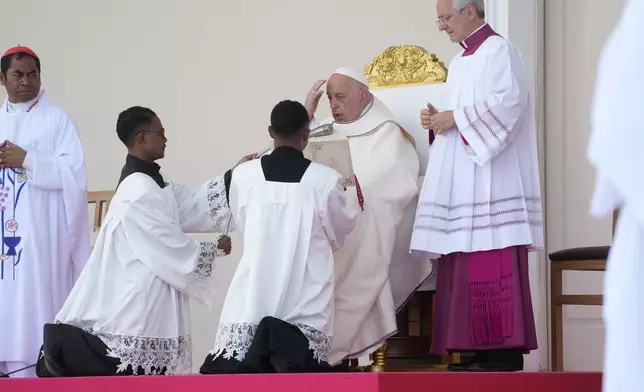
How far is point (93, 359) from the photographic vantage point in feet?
15.1

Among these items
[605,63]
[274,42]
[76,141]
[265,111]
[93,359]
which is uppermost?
[274,42]

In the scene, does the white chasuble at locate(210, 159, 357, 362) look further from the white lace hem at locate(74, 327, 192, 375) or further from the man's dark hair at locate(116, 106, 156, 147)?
the man's dark hair at locate(116, 106, 156, 147)

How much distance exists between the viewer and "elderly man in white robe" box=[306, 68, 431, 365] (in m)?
5.18

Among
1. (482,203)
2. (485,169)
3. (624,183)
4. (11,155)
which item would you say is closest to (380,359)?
(482,203)

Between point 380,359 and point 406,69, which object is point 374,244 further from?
point 406,69

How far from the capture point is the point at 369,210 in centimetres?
534

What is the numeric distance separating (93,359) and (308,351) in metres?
0.90

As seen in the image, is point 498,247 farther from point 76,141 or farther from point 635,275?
point 635,275

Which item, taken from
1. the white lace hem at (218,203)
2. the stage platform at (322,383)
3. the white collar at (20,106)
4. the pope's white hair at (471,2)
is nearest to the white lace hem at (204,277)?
the white lace hem at (218,203)

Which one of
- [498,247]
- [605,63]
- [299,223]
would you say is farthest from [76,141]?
[605,63]

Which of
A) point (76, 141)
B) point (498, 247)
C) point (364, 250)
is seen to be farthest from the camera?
point (76, 141)

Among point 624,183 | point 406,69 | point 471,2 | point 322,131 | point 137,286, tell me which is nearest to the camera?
point 624,183

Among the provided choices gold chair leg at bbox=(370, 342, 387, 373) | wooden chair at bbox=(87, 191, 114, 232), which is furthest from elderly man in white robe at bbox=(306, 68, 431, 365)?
wooden chair at bbox=(87, 191, 114, 232)

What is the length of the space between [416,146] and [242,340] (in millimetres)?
1815
